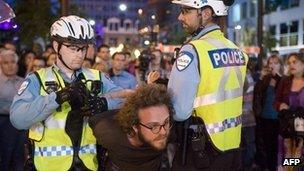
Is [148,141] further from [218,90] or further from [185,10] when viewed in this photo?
[185,10]

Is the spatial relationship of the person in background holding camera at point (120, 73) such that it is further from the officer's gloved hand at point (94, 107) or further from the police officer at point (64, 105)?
the officer's gloved hand at point (94, 107)

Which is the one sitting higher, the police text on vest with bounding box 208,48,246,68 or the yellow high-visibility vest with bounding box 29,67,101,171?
the police text on vest with bounding box 208,48,246,68

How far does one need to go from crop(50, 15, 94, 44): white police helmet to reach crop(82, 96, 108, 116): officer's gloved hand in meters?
0.43

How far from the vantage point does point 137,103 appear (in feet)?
9.95

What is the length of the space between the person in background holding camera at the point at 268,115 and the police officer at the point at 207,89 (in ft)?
17.7

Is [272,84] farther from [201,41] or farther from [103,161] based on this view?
[103,161]

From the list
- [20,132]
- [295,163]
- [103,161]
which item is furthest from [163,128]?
[20,132]

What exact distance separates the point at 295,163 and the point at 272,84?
419 cm

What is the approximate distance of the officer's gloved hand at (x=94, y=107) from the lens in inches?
138

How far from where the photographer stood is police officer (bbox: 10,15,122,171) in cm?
349

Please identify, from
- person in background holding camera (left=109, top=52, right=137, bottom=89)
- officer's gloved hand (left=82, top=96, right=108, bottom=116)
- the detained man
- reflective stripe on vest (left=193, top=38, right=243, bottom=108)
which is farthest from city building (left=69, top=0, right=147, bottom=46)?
the detained man

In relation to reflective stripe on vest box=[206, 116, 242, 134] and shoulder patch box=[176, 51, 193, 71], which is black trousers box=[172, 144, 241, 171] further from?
shoulder patch box=[176, 51, 193, 71]

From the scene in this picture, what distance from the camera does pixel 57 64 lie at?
3.81m

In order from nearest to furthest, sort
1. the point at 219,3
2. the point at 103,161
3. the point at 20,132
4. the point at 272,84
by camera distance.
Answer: the point at 103,161 → the point at 219,3 → the point at 20,132 → the point at 272,84
